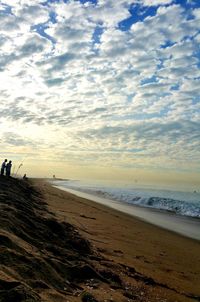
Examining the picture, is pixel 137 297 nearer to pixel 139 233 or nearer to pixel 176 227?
pixel 139 233

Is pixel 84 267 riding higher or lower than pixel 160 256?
higher

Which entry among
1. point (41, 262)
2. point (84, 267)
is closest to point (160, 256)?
point (84, 267)

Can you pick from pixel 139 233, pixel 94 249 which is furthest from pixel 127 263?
pixel 139 233


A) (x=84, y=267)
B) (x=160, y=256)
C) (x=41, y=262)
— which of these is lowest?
(x=160, y=256)

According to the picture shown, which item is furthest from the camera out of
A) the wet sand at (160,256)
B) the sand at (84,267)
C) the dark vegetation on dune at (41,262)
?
the wet sand at (160,256)

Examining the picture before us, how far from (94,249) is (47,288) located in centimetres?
389

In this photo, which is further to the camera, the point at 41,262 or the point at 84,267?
the point at 84,267

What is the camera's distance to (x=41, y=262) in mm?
5535

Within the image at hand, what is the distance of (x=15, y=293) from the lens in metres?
3.90

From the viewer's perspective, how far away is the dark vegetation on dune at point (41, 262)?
434 cm

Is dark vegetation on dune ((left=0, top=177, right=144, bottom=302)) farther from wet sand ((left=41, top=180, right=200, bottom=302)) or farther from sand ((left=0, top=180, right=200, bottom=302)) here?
wet sand ((left=41, top=180, right=200, bottom=302))

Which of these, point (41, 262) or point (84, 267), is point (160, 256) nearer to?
point (84, 267)

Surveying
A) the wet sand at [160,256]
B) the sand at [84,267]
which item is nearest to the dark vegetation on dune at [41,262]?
the sand at [84,267]

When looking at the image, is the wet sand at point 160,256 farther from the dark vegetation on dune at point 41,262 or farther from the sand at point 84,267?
the dark vegetation on dune at point 41,262
